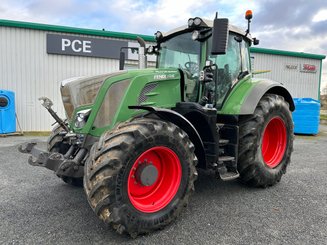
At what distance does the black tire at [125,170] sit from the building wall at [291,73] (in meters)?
12.9

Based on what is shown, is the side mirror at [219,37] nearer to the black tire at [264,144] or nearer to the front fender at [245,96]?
the front fender at [245,96]

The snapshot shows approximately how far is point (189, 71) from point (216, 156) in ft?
4.21

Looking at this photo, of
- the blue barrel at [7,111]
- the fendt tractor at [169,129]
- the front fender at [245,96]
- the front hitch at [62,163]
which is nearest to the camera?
the fendt tractor at [169,129]

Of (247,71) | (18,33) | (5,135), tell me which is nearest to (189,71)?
(247,71)

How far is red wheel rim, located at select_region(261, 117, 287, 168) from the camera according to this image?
4.66 m

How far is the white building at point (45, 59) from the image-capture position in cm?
1061

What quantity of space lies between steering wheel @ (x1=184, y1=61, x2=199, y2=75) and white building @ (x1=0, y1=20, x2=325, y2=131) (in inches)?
263

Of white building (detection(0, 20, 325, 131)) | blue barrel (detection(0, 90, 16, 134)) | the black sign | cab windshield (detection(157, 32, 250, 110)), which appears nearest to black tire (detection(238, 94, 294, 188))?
cab windshield (detection(157, 32, 250, 110))

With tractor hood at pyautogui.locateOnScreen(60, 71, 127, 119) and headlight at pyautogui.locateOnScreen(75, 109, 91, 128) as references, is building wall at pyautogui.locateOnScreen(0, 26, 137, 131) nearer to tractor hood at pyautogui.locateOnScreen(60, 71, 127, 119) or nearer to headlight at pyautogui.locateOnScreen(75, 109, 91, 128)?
tractor hood at pyautogui.locateOnScreen(60, 71, 127, 119)

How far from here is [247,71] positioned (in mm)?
4578

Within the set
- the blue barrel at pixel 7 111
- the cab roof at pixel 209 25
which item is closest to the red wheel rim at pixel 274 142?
the cab roof at pixel 209 25

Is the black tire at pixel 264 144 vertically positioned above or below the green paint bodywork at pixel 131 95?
below

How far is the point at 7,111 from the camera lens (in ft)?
32.6

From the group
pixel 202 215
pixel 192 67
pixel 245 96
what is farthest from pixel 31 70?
pixel 202 215
